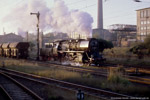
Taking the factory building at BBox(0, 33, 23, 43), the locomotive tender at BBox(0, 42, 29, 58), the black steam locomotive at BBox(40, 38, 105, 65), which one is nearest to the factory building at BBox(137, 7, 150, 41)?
the locomotive tender at BBox(0, 42, 29, 58)

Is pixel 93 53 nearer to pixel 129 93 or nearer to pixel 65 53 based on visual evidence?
pixel 65 53

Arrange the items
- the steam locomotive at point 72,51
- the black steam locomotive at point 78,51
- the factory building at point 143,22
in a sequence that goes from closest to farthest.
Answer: the black steam locomotive at point 78,51, the steam locomotive at point 72,51, the factory building at point 143,22

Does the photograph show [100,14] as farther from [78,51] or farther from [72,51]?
[78,51]

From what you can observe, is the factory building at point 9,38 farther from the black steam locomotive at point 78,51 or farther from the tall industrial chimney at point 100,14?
the black steam locomotive at point 78,51

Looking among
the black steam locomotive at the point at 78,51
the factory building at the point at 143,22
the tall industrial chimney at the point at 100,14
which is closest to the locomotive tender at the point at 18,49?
the black steam locomotive at the point at 78,51

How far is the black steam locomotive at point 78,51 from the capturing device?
22094mm

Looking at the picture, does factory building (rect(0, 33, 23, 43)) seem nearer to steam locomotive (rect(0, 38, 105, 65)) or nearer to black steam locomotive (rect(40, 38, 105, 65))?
steam locomotive (rect(0, 38, 105, 65))

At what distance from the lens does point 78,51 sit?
→ 23.1 m

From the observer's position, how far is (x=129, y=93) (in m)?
9.47

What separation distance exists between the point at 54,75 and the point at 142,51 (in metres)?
21.4

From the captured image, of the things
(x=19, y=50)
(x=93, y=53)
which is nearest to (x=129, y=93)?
(x=93, y=53)

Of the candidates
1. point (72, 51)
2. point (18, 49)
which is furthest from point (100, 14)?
point (72, 51)

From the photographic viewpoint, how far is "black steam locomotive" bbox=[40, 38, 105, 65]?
72.5ft

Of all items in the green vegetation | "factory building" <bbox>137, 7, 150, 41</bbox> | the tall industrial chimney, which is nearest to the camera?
the green vegetation
